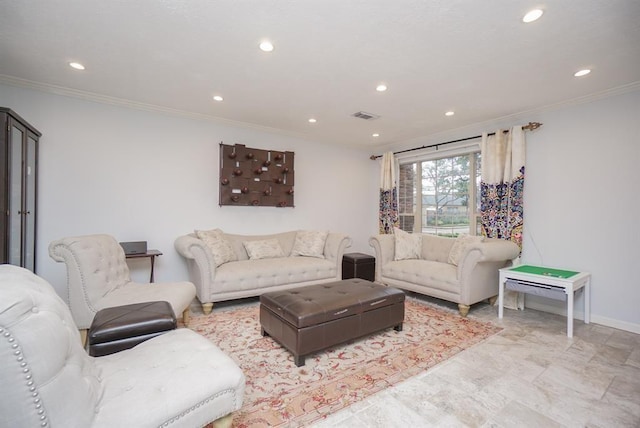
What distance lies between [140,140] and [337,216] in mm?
3370

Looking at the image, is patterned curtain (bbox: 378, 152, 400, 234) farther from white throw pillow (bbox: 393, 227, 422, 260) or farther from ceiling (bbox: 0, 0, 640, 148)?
ceiling (bbox: 0, 0, 640, 148)

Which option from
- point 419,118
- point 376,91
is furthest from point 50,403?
point 419,118

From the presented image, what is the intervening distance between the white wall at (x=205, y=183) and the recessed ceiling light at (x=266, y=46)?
7.29ft

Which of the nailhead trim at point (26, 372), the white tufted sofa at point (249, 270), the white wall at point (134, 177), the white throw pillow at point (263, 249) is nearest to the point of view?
the nailhead trim at point (26, 372)

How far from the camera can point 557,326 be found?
3129 mm

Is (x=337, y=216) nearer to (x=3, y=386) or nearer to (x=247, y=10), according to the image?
(x=247, y=10)

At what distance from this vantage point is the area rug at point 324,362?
1782 mm

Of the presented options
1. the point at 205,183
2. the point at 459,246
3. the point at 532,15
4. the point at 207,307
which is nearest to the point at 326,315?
the point at 207,307

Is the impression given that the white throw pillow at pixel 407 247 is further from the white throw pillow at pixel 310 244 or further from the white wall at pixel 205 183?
the white wall at pixel 205 183

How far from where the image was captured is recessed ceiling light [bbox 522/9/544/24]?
1925mm

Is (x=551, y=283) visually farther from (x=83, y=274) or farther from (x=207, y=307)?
(x=83, y=274)

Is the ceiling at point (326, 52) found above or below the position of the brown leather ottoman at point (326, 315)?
above

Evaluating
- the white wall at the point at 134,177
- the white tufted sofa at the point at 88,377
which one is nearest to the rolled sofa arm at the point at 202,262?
the white wall at the point at 134,177

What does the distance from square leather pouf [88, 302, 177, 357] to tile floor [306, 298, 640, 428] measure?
44.6 inches
